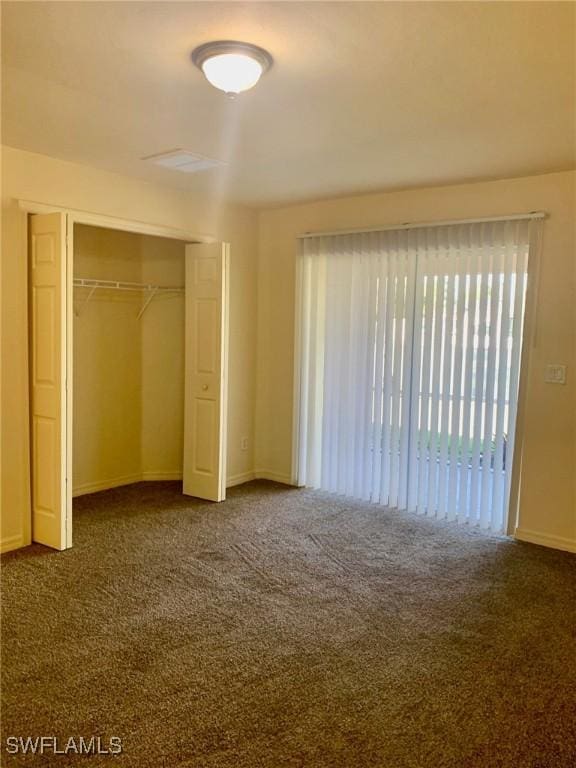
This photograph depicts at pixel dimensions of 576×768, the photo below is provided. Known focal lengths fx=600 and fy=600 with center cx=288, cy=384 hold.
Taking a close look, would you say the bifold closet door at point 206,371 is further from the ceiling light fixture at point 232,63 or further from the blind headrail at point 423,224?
the ceiling light fixture at point 232,63

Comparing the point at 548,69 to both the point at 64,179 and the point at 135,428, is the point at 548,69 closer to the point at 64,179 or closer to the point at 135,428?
the point at 64,179

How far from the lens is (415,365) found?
15.6 feet

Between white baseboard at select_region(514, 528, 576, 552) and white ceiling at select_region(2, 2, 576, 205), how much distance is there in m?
2.52

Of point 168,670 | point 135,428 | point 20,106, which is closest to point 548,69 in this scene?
point 20,106

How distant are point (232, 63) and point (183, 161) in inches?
67.4

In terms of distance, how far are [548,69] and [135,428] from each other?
14.6 feet

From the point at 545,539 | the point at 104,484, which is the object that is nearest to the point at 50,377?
the point at 104,484

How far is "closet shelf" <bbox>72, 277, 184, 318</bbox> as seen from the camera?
16.8ft

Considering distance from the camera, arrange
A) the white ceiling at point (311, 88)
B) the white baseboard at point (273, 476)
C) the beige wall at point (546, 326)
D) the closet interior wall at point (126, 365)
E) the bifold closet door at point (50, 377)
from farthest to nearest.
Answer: the white baseboard at point (273, 476)
the closet interior wall at point (126, 365)
the beige wall at point (546, 326)
the bifold closet door at point (50, 377)
the white ceiling at point (311, 88)

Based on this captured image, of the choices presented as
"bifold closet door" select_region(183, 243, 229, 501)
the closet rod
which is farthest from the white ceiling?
the closet rod

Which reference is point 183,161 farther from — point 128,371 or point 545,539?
point 545,539

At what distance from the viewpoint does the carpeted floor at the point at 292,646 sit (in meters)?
2.23

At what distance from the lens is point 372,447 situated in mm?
5059

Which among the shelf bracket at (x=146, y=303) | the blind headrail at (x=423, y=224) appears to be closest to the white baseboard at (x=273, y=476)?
the shelf bracket at (x=146, y=303)
